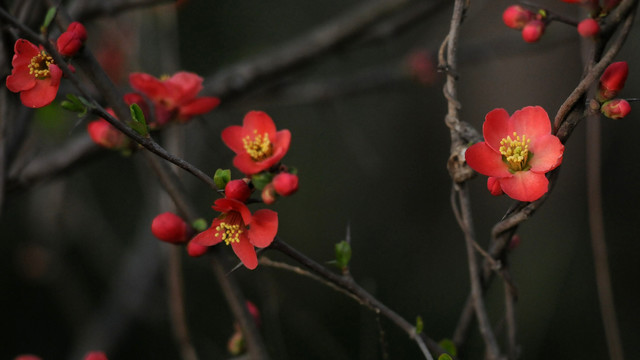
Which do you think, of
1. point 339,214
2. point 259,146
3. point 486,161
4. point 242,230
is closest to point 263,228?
point 242,230

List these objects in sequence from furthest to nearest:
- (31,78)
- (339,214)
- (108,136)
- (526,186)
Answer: (339,214), (108,136), (31,78), (526,186)

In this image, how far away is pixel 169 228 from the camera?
0.75 metres

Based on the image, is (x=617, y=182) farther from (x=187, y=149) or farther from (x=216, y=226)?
(x=216, y=226)

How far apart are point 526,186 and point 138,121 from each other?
0.40 meters

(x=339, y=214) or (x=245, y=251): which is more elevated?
(x=245, y=251)

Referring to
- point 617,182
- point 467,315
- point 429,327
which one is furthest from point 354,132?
point 467,315

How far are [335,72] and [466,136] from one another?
2661mm

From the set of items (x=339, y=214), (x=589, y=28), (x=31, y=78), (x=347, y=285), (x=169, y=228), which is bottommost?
(x=339, y=214)

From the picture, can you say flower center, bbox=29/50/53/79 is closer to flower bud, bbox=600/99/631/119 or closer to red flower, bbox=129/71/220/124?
red flower, bbox=129/71/220/124

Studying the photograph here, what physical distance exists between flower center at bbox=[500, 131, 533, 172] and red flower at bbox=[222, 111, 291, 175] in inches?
9.9

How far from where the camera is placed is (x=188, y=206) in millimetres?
810

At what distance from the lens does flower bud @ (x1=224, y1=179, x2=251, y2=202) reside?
0.64 meters

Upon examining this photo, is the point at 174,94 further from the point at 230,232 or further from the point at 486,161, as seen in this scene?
the point at 486,161

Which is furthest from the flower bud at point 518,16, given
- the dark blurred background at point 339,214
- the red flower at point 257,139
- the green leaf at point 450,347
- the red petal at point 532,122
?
the dark blurred background at point 339,214
